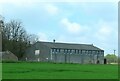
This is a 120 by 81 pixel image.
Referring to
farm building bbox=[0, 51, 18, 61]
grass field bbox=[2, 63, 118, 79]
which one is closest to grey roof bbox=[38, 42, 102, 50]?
farm building bbox=[0, 51, 18, 61]

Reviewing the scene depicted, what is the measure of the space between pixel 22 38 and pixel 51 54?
59.3 feet

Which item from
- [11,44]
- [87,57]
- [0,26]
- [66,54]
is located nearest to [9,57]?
[11,44]

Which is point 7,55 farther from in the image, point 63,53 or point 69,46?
point 69,46

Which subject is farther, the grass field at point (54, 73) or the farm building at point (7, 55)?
the farm building at point (7, 55)

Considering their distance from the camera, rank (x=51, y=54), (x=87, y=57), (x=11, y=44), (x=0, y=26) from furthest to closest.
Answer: (x=87, y=57) < (x=51, y=54) < (x=11, y=44) < (x=0, y=26)

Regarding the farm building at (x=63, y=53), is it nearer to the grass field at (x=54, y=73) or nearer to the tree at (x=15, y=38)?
the tree at (x=15, y=38)

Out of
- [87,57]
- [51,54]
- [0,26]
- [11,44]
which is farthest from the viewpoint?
[87,57]

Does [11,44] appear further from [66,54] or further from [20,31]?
[66,54]

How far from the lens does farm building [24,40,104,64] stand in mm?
113125

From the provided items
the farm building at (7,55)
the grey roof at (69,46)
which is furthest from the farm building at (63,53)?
the farm building at (7,55)

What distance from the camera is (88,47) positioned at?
125m

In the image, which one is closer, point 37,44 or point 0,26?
point 0,26

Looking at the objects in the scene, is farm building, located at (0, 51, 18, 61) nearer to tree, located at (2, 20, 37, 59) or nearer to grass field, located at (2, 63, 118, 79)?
tree, located at (2, 20, 37, 59)

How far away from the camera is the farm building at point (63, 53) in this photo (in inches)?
4454
